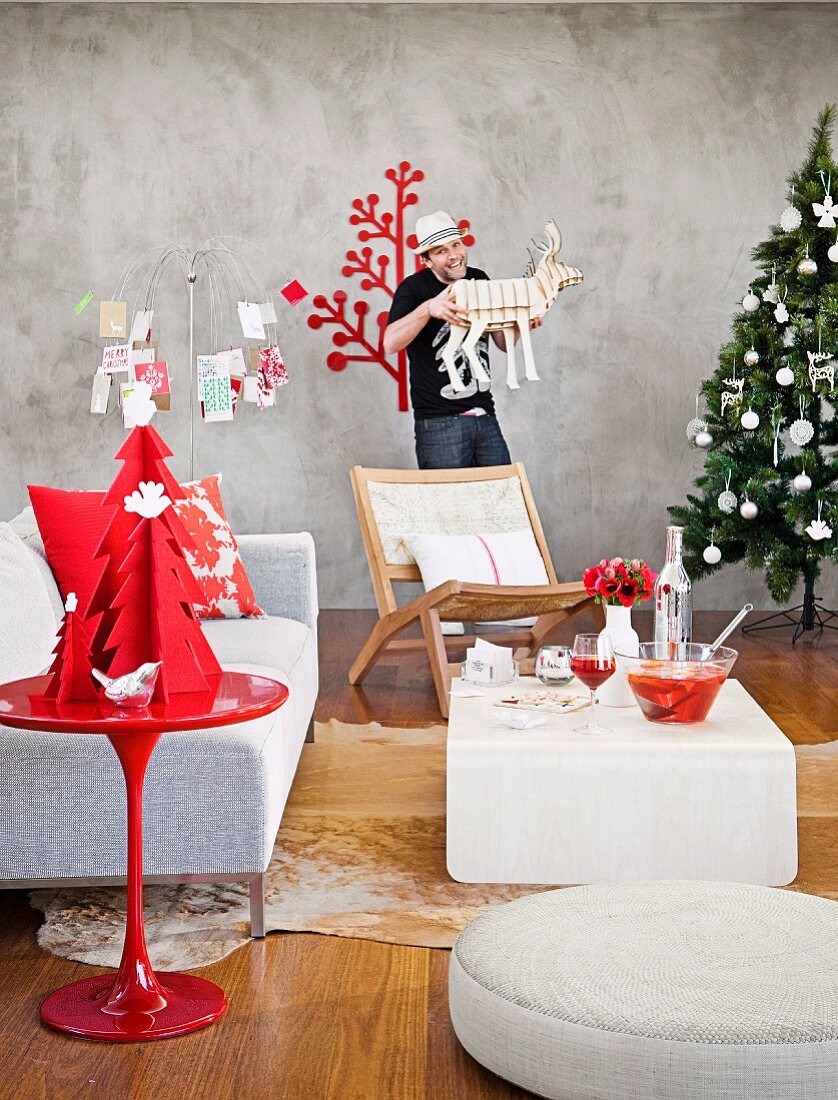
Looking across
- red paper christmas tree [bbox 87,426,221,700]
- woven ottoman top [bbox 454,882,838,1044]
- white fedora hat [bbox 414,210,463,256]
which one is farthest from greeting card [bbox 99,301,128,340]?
woven ottoman top [bbox 454,882,838,1044]

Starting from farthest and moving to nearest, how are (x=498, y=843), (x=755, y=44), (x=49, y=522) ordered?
(x=755, y=44)
(x=49, y=522)
(x=498, y=843)

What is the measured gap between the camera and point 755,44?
616 cm

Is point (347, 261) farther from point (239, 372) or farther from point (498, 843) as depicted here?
point (498, 843)

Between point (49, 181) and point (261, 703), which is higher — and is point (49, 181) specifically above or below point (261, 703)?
above

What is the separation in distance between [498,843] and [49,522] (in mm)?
1316

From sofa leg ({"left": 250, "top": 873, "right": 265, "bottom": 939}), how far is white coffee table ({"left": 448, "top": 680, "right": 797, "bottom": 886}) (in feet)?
1.50

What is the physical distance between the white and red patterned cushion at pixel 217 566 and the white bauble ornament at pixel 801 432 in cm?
269

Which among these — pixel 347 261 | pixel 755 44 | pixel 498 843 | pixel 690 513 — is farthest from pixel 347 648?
pixel 755 44

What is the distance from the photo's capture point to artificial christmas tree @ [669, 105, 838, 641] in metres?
5.11

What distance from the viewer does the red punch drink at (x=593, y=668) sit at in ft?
8.46

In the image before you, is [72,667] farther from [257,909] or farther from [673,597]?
[673,597]

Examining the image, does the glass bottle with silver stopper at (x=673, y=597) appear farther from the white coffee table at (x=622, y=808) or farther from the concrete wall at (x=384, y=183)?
the concrete wall at (x=384, y=183)

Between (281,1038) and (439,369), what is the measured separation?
4.15m

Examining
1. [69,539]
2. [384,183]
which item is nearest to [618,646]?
[69,539]
